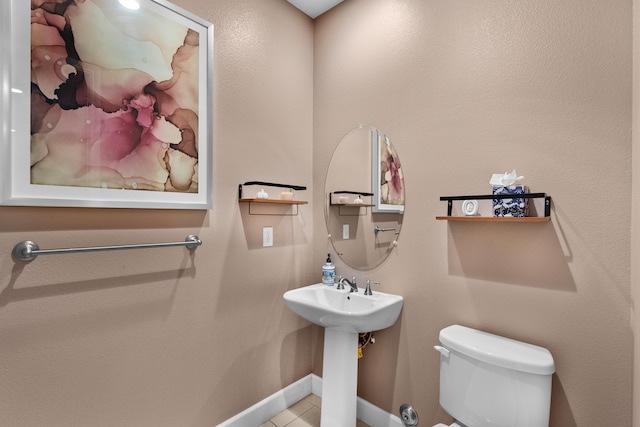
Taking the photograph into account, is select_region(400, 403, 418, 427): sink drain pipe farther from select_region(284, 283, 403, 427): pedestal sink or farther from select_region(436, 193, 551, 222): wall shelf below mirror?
select_region(436, 193, 551, 222): wall shelf below mirror

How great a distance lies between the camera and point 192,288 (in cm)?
159

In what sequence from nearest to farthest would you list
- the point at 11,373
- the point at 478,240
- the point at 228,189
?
the point at 11,373 < the point at 478,240 < the point at 228,189

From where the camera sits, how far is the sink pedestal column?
5.40 feet

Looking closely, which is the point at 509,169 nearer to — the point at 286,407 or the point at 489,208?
the point at 489,208

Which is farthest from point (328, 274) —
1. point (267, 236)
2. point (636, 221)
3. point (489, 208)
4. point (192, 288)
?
point (636, 221)

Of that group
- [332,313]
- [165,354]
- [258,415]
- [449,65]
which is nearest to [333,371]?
[332,313]

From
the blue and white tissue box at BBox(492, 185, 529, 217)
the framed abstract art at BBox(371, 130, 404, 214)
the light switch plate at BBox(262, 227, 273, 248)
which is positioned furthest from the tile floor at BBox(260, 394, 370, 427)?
the blue and white tissue box at BBox(492, 185, 529, 217)

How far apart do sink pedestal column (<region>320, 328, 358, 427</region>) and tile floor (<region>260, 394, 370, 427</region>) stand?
261mm

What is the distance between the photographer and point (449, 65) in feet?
5.16

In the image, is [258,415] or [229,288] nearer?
[229,288]

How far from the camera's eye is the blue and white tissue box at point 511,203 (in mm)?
1281

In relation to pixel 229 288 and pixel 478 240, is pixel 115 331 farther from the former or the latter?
pixel 478 240

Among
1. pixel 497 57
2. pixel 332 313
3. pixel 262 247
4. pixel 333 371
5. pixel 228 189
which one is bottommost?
pixel 333 371

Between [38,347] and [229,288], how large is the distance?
80cm
